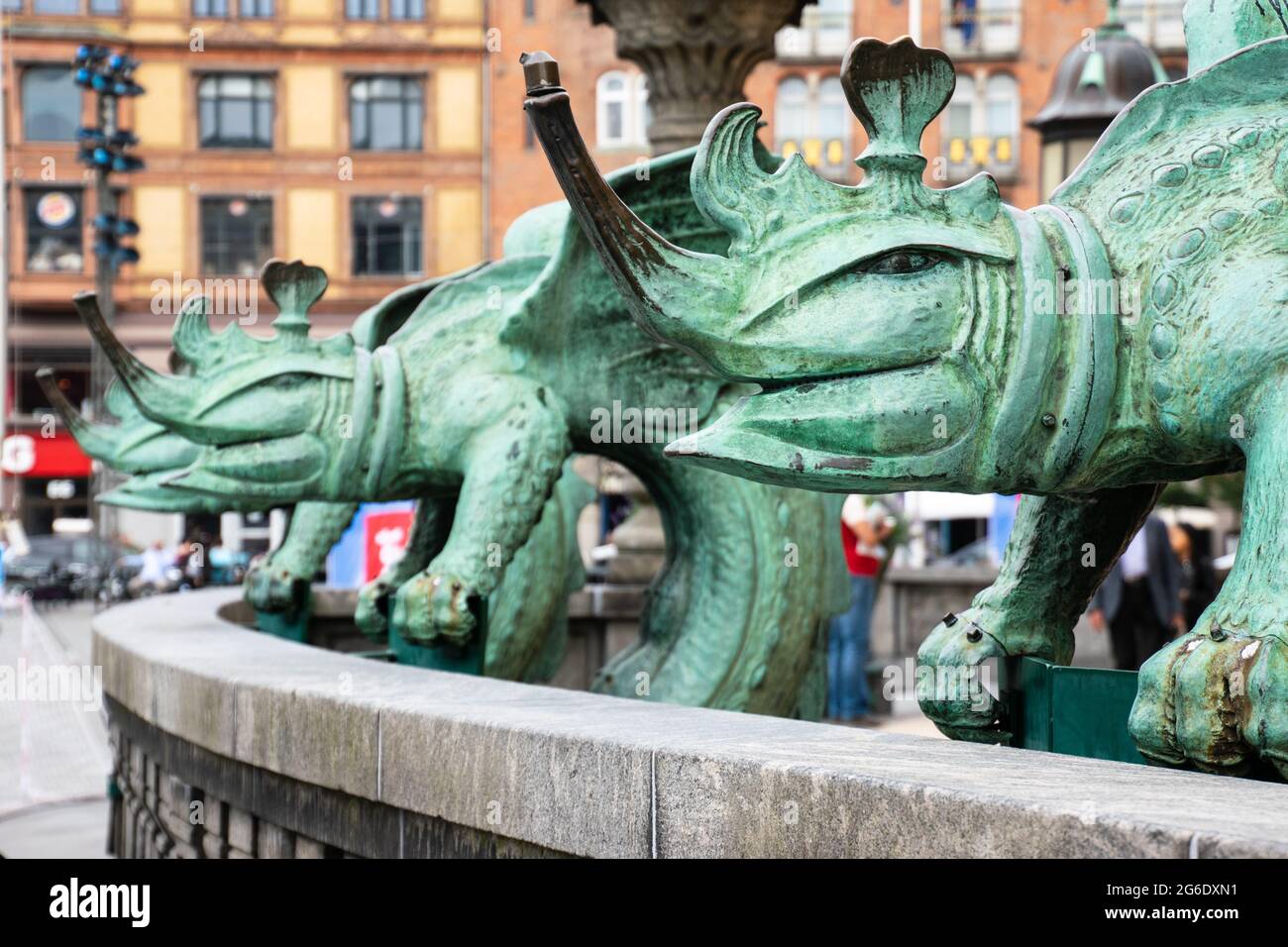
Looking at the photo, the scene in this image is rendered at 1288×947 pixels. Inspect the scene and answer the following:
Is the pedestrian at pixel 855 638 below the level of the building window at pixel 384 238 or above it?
below

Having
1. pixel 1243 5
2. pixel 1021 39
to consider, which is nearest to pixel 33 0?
pixel 1021 39

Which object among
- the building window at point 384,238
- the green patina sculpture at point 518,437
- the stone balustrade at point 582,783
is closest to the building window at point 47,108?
the building window at point 384,238

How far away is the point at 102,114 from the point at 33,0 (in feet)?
67.4

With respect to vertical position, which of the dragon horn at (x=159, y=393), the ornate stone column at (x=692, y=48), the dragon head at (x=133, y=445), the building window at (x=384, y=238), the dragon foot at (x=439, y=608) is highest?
the building window at (x=384, y=238)

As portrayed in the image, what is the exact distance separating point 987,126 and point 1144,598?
90.3 ft

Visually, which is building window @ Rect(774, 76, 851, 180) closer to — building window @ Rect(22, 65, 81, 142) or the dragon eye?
building window @ Rect(22, 65, 81, 142)

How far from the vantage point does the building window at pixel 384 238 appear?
133ft

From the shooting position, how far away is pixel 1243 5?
3.52 m

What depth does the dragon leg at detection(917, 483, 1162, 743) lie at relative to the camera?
3.74 meters

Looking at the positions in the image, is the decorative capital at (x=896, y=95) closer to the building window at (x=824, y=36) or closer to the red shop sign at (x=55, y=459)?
the building window at (x=824, y=36)

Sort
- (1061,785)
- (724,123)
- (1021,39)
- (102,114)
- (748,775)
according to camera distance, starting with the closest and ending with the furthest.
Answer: (1061,785) → (748,775) → (724,123) → (102,114) → (1021,39)

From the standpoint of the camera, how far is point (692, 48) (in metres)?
8.72

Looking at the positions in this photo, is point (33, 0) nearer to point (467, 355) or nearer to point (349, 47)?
point (349, 47)

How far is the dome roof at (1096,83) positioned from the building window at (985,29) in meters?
26.3
